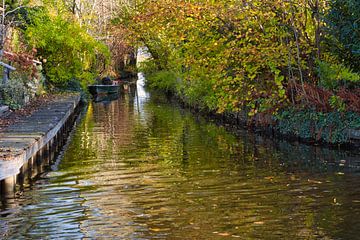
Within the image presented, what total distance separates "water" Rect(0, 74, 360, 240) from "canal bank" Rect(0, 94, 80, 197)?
44 cm

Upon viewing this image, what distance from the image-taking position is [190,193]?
43.8ft

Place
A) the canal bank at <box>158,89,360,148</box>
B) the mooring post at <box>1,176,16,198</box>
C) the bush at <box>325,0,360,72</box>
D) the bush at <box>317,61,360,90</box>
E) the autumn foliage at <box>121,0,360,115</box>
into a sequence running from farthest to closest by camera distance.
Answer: the autumn foliage at <box>121,0,360,115</box> → the bush at <box>317,61,360,90</box> → the canal bank at <box>158,89,360,148</box> → the bush at <box>325,0,360,72</box> → the mooring post at <box>1,176,16,198</box>

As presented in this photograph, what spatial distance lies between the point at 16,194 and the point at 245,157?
6.92m

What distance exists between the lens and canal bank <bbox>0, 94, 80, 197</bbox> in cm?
1364

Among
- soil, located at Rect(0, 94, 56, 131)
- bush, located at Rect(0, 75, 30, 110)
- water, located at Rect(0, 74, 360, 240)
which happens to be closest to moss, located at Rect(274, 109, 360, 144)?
water, located at Rect(0, 74, 360, 240)

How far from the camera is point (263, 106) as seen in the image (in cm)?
2353

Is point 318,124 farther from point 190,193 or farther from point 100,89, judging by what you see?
point 100,89

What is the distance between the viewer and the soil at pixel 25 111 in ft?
67.8

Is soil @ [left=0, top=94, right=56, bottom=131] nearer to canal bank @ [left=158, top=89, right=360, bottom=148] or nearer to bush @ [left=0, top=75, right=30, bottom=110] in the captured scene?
bush @ [left=0, top=75, right=30, bottom=110]

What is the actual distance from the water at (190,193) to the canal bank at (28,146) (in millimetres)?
441

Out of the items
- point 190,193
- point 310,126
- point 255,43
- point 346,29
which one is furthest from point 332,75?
point 190,193

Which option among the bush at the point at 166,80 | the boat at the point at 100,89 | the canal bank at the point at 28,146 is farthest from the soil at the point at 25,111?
the boat at the point at 100,89

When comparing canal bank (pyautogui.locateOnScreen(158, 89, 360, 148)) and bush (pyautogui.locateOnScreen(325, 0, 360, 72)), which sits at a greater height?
bush (pyautogui.locateOnScreen(325, 0, 360, 72))

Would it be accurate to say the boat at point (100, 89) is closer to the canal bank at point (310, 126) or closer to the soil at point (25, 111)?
the soil at point (25, 111)
